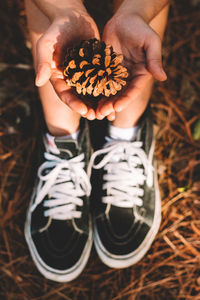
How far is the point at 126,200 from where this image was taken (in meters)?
1.28

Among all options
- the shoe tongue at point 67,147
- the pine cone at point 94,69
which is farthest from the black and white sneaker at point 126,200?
the pine cone at point 94,69

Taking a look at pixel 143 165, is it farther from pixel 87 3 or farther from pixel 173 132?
pixel 87 3

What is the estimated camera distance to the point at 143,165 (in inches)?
51.7

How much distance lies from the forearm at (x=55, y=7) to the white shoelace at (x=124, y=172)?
586 millimetres

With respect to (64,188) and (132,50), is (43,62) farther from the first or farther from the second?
(64,188)

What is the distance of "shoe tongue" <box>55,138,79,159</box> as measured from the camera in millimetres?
1210

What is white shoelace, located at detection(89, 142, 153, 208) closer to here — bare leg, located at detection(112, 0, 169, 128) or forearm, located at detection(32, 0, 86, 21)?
bare leg, located at detection(112, 0, 169, 128)

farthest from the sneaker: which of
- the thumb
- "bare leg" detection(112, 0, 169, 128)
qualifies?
the thumb

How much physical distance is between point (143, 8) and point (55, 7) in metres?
0.30

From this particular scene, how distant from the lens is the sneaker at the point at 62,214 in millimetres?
1211

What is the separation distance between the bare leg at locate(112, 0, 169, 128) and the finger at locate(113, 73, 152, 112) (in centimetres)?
26

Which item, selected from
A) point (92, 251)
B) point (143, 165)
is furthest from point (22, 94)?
point (92, 251)

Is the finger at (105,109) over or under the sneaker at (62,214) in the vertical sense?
over

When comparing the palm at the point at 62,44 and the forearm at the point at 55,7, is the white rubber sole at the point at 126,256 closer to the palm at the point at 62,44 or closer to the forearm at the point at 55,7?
the palm at the point at 62,44
